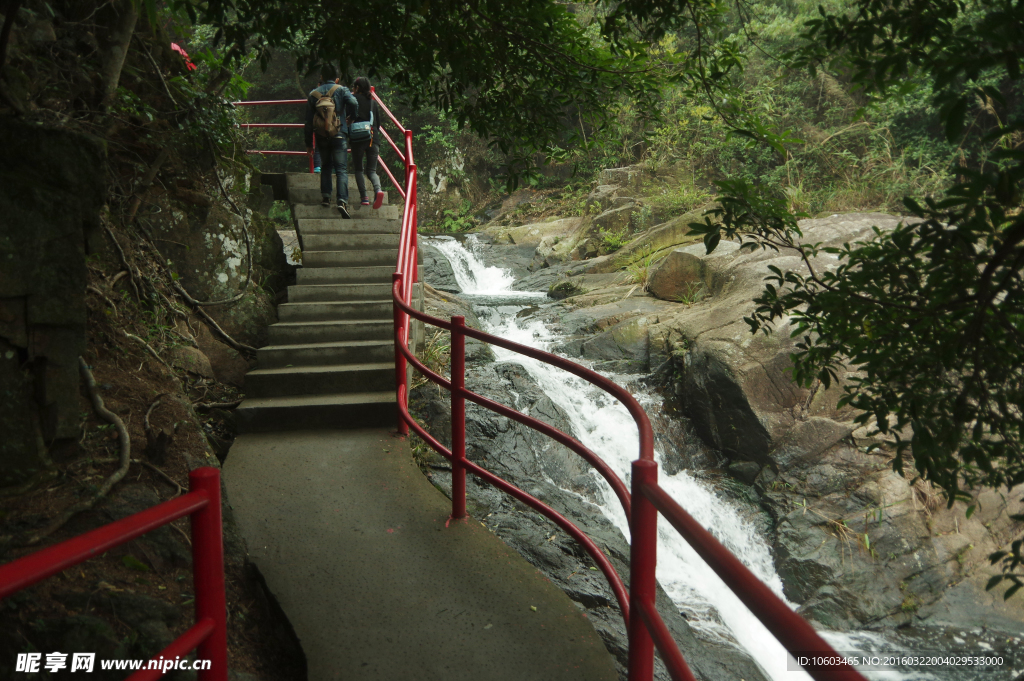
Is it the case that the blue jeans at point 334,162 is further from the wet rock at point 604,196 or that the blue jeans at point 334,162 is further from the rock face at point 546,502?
the wet rock at point 604,196

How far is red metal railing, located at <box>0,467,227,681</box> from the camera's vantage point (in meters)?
1.17

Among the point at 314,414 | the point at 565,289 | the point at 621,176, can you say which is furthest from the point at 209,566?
the point at 621,176

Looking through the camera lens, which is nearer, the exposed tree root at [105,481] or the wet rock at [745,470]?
the exposed tree root at [105,481]

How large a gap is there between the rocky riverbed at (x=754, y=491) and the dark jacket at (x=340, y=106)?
301cm

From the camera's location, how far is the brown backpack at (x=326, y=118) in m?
6.57

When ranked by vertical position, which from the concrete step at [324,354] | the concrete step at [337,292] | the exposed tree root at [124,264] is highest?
the exposed tree root at [124,264]

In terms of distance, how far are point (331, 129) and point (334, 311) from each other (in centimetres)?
217

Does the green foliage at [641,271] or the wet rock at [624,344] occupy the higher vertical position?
the green foliage at [641,271]

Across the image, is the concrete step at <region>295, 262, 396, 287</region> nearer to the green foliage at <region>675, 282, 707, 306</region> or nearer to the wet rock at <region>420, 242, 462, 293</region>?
the green foliage at <region>675, 282, 707, 306</region>

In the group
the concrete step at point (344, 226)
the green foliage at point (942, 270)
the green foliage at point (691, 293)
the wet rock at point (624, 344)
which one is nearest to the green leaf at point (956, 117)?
the green foliage at point (942, 270)

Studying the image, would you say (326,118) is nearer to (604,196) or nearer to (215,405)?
(215,405)

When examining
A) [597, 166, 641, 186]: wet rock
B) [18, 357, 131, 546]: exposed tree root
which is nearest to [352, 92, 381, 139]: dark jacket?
[18, 357, 131, 546]: exposed tree root

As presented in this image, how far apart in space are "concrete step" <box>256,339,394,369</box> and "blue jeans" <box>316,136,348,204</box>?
7.64 ft

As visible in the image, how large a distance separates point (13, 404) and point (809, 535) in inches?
241
